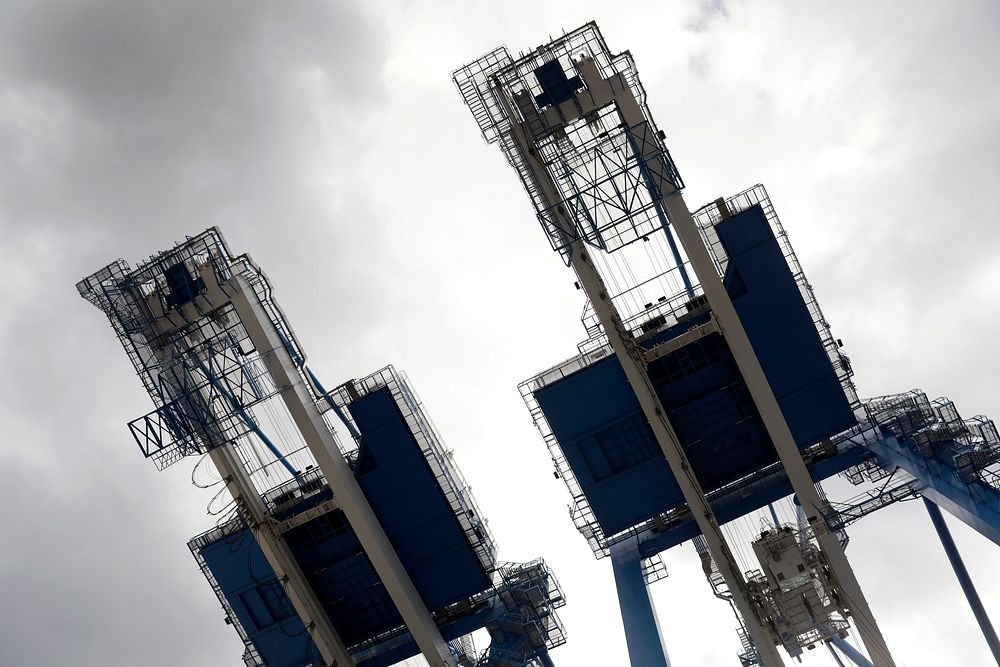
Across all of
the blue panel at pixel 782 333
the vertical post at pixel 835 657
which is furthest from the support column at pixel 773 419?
the vertical post at pixel 835 657

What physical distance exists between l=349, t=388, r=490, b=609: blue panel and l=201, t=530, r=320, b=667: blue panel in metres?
4.86

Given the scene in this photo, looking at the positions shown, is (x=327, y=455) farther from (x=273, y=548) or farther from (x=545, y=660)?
(x=545, y=660)

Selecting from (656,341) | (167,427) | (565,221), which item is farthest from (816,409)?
(167,427)

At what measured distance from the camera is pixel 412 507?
111ft

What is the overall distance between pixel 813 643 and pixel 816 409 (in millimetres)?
7795

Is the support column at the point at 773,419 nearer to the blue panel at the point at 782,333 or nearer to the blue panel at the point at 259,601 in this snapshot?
the blue panel at the point at 782,333

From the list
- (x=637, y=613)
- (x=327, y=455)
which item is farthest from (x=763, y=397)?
(x=327, y=455)

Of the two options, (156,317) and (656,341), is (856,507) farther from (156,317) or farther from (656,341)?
(156,317)

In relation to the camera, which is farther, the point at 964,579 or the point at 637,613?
the point at 637,613

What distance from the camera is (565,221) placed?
30.0 m

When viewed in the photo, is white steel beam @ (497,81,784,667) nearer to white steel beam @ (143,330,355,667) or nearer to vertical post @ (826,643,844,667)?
vertical post @ (826,643,844,667)

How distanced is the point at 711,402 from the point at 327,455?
13.6m

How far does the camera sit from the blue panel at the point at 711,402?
30484 millimetres

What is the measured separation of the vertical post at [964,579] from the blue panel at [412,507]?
1597 centimetres
